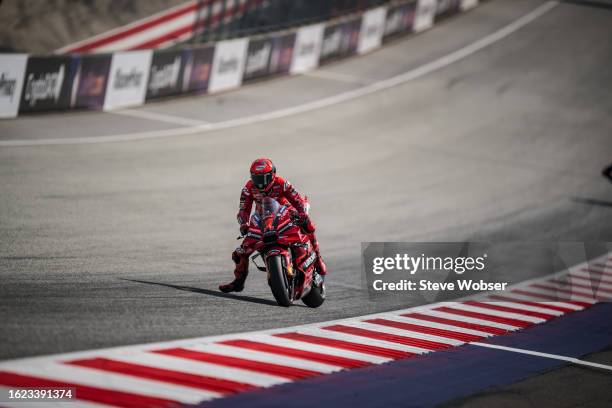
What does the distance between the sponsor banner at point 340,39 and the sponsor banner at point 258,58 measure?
10.7 ft

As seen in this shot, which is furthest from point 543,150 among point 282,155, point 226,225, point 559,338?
point 559,338

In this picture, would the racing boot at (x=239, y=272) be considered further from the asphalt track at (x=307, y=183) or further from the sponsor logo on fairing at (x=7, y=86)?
the sponsor logo on fairing at (x=7, y=86)

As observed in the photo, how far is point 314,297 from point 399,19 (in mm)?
28539

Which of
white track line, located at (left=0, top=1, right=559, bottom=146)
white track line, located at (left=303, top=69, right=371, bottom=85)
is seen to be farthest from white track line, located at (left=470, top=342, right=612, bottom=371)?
white track line, located at (left=303, top=69, right=371, bottom=85)

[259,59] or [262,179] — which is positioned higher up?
[259,59]

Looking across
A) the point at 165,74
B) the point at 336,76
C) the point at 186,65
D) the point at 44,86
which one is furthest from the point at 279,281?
the point at 336,76

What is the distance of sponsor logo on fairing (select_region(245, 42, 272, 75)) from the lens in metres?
31.7

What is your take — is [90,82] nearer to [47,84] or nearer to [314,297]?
[47,84]

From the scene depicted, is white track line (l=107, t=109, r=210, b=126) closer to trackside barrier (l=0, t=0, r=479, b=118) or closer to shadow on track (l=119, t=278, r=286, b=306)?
trackside barrier (l=0, t=0, r=479, b=118)

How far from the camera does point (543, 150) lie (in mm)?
27203

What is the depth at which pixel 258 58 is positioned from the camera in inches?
1264

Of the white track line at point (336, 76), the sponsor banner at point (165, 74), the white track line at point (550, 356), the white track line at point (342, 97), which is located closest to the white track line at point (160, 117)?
the white track line at point (342, 97)

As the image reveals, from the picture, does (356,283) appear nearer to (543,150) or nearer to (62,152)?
(62,152)

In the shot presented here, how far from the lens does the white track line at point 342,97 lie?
23234 mm
